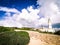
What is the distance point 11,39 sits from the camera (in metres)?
2.22

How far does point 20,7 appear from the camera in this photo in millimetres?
4039

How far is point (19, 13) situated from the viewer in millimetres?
4039

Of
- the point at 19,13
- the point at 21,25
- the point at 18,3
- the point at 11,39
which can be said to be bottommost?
the point at 11,39

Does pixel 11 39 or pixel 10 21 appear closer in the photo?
pixel 11 39

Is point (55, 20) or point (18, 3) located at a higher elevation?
point (18, 3)

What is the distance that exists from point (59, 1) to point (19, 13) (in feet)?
3.84

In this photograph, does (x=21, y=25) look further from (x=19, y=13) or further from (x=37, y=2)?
(x=37, y=2)

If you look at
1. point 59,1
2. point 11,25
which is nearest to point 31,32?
point 11,25

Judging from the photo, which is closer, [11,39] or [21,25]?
[11,39]

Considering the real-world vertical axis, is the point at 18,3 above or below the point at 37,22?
above

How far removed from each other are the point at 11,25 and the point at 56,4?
1375mm

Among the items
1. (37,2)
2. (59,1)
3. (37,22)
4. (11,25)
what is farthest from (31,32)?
(59,1)

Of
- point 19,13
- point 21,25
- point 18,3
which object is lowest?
point 21,25

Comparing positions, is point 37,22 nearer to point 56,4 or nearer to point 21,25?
point 21,25
